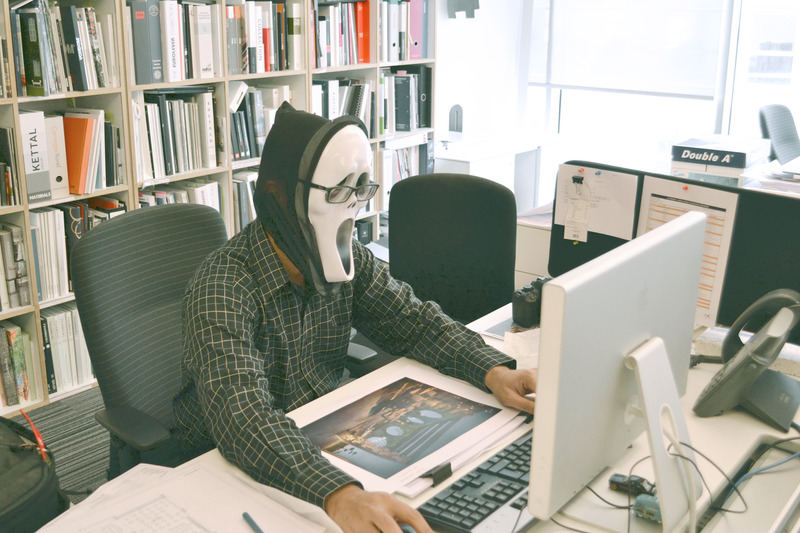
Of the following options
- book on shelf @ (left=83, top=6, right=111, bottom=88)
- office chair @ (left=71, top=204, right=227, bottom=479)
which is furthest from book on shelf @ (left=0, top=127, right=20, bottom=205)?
office chair @ (left=71, top=204, right=227, bottom=479)

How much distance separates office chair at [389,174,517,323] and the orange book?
3.91ft

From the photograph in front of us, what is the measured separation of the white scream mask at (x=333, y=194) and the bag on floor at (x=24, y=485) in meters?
0.75

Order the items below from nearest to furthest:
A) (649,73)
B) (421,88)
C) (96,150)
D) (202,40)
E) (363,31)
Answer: (96,150) → (202,40) → (363,31) → (421,88) → (649,73)

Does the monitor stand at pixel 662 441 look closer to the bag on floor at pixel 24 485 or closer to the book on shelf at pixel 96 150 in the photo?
the bag on floor at pixel 24 485

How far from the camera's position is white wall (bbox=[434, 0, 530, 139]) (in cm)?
470

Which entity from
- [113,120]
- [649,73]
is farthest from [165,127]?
[649,73]

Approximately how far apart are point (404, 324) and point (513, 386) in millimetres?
342

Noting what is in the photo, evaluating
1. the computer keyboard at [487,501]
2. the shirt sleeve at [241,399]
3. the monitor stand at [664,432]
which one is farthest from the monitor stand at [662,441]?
the shirt sleeve at [241,399]

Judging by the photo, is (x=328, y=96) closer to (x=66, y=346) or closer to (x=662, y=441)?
(x=66, y=346)

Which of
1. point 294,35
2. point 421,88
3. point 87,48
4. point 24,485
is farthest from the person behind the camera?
point 421,88

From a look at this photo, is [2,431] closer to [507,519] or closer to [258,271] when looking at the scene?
[258,271]

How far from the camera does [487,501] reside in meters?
1.23

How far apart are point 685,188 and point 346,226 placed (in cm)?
84

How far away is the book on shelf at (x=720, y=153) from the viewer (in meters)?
2.61
